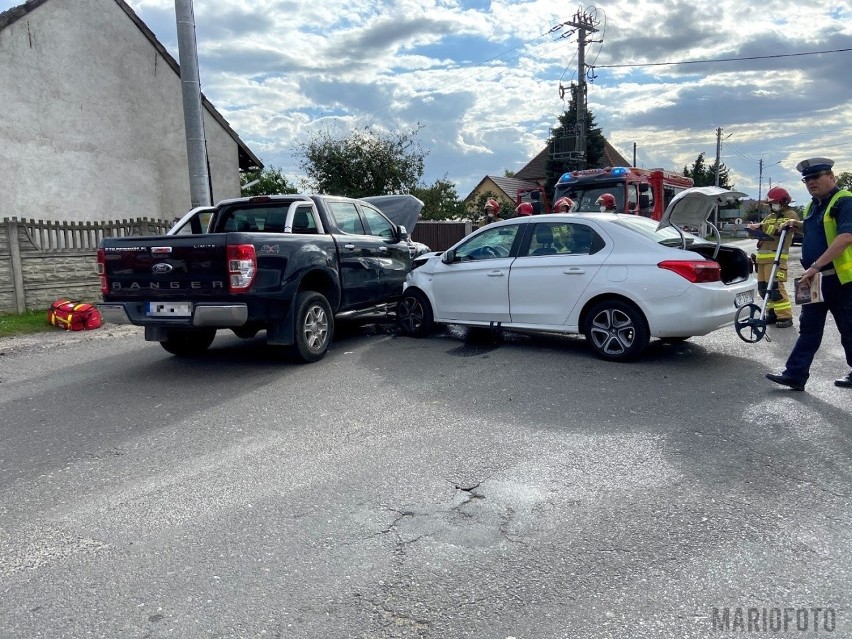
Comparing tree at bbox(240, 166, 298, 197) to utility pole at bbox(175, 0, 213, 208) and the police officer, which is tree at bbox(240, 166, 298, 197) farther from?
the police officer

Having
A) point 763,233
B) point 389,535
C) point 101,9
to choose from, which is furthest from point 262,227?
point 101,9

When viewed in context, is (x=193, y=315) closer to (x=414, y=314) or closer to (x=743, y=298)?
(x=414, y=314)

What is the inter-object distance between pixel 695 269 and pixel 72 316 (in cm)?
904

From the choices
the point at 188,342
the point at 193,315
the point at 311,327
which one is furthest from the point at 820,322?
the point at 188,342

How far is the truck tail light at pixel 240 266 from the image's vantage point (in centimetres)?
659

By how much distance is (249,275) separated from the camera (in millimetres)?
6676

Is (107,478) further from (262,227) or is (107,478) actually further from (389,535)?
(262,227)

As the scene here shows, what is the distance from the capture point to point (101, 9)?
51.0 feet

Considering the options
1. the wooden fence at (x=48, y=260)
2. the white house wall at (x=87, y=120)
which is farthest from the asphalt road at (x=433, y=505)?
the white house wall at (x=87, y=120)

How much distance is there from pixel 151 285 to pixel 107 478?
298cm

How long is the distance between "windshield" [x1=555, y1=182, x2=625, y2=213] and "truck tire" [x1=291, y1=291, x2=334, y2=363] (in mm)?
8910

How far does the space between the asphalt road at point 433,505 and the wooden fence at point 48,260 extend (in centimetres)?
525

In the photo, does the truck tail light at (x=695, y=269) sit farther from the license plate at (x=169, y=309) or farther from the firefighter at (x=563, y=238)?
the license plate at (x=169, y=309)

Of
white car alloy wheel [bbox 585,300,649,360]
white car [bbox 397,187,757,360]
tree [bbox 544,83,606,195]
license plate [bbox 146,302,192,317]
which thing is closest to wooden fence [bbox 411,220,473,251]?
white car [bbox 397,187,757,360]
